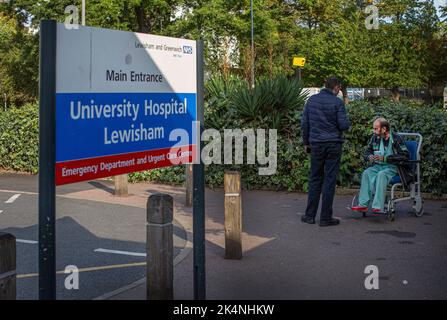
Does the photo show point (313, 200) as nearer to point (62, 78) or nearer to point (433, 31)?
point (62, 78)

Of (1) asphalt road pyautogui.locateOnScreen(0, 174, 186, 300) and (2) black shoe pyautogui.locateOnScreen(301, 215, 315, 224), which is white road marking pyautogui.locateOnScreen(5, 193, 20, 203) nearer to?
(1) asphalt road pyautogui.locateOnScreen(0, 174, 186, 300)

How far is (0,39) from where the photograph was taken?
44406mm

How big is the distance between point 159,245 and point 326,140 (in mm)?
4432

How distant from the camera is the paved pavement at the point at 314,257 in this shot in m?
5.75

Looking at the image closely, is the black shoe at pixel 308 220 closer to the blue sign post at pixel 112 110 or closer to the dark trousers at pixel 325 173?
the dark trousers at pixel 325 173

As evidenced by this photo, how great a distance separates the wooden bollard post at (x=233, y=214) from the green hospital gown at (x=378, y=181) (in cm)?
265

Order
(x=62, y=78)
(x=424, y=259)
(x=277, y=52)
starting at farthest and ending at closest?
(x=277, y=52) → (x=424, y=259) → (x=62, y=78)

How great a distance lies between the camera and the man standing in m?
8.73

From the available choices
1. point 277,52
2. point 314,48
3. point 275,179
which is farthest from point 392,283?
point 314,48

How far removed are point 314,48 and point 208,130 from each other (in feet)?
106

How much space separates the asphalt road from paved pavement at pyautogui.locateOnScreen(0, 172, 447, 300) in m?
0.10

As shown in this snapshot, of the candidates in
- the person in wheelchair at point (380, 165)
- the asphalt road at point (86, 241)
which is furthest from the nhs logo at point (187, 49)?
the person in wheelchair at point (380, 165)

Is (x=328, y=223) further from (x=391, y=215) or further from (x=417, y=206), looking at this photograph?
(x=417, y=206)

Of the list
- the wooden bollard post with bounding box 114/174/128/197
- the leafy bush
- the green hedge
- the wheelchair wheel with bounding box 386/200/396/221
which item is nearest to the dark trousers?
the wheelchair wheel with bounding box 386/200/396/221
